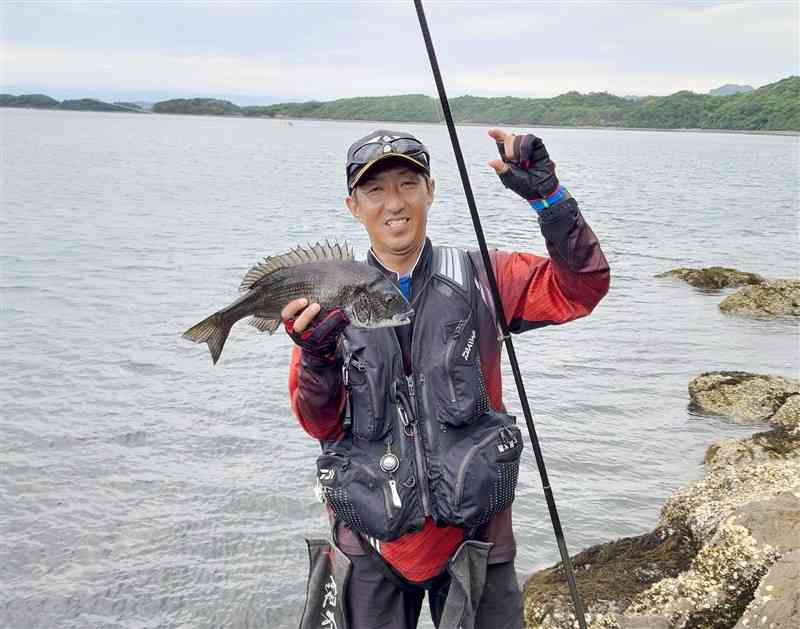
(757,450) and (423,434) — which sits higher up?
(423,434)

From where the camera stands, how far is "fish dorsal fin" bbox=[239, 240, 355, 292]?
148 inches

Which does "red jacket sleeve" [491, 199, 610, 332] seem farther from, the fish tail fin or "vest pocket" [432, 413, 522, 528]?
the fish tail fin

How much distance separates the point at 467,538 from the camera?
3627mm

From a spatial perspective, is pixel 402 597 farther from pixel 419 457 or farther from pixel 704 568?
pixel 704 568

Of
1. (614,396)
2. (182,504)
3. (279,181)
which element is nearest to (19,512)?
(182,504)

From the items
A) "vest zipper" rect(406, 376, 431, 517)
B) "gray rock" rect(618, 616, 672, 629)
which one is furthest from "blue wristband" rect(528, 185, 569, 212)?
"gray rock" rect(618, 616, 672, 629)

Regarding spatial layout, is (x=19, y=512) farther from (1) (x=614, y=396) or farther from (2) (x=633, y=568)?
(1) (x=614, y=396)

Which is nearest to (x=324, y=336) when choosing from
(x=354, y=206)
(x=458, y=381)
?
(x=458, y=381)

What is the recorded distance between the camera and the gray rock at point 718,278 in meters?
19.4

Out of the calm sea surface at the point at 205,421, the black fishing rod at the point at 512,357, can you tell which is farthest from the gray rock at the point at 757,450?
the black fishing rod at the point at 512,357

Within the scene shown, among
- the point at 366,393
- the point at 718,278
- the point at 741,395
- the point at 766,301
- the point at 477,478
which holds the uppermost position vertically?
the point at 366,393

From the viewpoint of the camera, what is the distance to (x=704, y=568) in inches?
192

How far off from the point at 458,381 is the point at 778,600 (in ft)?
6.98

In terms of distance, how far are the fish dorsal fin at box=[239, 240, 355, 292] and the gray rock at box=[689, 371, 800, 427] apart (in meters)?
7.78
